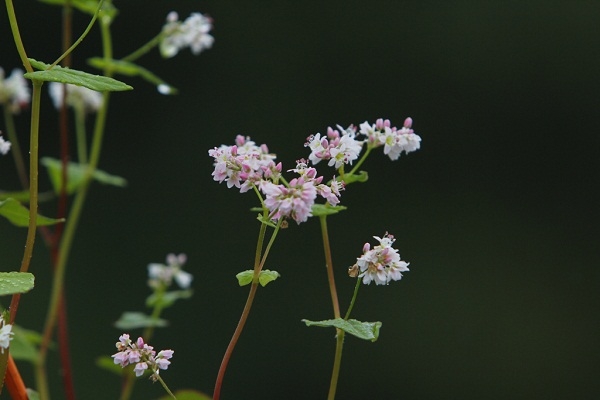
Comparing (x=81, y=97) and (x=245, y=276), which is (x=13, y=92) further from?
(x=245, y=276)

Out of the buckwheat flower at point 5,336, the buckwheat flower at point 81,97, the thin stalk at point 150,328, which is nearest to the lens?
the buckwheat flower at point 5,336

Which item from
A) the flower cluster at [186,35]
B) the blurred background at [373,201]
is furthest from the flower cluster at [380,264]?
the blurred background at [373,201]

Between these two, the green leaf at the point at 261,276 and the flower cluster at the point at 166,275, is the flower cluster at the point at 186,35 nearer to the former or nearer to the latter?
the flower cluster at the point at 166,275

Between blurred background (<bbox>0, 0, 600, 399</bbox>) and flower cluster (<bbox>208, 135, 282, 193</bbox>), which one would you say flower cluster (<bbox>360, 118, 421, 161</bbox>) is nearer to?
flower cluster (<bbox>208, 135, 282, 193</bbox>)

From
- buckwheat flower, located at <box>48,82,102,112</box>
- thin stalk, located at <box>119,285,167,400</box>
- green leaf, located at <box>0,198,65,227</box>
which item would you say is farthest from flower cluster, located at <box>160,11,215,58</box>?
green leaf, located at <box>0,198,65,227</box>

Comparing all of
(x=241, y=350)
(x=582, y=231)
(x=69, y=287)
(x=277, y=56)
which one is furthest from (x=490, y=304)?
(x=69, y=287)

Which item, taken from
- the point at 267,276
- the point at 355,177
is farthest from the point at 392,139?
the point at 267,276
